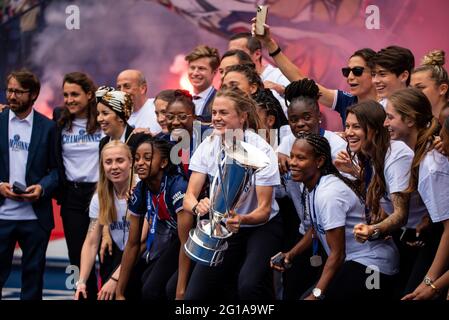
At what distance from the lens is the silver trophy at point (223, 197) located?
614 centimetres

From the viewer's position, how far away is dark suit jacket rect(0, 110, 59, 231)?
328 inches

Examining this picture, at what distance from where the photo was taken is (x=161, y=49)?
9.78 metres

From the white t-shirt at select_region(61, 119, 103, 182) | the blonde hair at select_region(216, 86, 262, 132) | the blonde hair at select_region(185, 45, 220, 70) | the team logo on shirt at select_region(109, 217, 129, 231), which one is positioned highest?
the blonde hair at select_region(185, 45, 220, 70)

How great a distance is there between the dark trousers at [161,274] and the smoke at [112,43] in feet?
8.77

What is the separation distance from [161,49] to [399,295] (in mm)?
3921

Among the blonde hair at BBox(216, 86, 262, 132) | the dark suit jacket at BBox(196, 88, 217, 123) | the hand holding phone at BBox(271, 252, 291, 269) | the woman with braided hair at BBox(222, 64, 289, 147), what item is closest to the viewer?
the hand holding phone at BBox(271, 252, 291, 269)

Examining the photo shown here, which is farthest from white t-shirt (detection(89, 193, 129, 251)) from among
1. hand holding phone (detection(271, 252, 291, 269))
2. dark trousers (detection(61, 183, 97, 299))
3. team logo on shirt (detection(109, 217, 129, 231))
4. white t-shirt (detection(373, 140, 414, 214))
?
white t-shirt (detection(373, 140, 414, 214))

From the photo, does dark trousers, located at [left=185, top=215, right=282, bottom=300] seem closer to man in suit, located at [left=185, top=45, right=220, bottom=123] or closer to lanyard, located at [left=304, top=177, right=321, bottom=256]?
lanyard, located at [left=304, top=177, right=321, bottom=256]

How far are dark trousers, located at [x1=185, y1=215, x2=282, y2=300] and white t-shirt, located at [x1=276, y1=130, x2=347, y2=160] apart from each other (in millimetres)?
418

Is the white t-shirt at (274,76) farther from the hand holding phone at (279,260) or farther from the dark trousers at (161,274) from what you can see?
the hand holding phone at (279,260)

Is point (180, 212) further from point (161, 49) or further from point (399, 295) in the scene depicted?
point (161, 49)

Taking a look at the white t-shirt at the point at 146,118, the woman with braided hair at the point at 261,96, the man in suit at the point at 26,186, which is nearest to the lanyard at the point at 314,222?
the woman with braided hair at the point at 261,96

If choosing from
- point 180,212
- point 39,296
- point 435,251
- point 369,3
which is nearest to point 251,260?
point 180,212

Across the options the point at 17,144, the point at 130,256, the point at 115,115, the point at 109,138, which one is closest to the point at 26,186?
the point at 17,144
